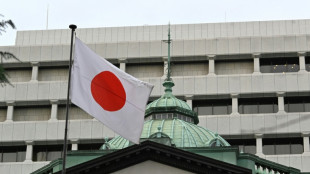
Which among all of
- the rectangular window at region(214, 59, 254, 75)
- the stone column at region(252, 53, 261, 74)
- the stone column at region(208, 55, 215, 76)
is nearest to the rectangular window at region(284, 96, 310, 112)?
the stone column at region(252, 53, 261, 74)

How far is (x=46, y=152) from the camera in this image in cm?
7488

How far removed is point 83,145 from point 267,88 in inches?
619

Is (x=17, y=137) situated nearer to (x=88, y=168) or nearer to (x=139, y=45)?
(x=139, y=45)

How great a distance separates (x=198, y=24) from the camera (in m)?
77.7

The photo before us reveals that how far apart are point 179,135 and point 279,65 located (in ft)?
99.9

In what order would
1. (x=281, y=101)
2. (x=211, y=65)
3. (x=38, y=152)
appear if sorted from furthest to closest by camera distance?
(x=38, y=152), (x=211, y=65), (x=281, y=101)

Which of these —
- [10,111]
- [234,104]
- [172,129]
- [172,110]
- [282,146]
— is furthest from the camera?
[10,111]

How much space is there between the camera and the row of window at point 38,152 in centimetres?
7444

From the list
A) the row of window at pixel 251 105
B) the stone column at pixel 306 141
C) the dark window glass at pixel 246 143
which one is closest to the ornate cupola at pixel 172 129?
the dark window glass at pixel 246 143

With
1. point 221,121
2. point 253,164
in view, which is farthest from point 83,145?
point 253,164

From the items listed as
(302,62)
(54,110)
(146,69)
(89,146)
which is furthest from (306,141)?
(54,110)

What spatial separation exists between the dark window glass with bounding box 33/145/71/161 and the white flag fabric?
1728 inches

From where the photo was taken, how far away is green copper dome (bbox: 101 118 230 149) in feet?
151

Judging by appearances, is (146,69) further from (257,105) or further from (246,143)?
(246,143)
